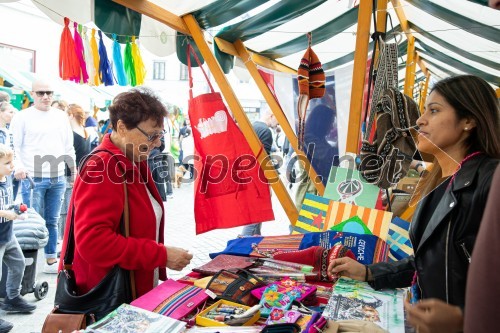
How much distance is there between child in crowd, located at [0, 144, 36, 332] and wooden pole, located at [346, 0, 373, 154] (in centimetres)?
280

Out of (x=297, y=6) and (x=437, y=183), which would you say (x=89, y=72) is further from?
(x=437, y=183)

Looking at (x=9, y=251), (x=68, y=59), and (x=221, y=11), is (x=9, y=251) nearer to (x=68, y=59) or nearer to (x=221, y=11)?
(x=68, y=59)

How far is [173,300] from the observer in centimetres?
166

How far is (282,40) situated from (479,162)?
3.67 metres

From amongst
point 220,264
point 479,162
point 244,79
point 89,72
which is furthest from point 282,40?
point 479,162

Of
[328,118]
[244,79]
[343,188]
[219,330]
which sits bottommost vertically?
[219,330]

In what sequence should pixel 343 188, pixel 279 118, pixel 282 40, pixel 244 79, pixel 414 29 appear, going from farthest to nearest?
pixel 244 79 → pixel 414 29 → pixel 282 40 → pixel 279 118 → pixel 343 188

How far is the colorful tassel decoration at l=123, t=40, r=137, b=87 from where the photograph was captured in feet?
11.0

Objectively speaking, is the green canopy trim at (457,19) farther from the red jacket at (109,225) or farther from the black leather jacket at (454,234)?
the red jacket at (109,225)

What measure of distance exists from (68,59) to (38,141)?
2.31 m

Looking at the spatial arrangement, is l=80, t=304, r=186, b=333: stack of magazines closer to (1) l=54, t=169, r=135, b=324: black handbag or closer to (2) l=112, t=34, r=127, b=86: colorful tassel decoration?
(1) l=54, t=169, r=135, b=324: black handbag

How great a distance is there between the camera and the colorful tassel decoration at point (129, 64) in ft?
11.0

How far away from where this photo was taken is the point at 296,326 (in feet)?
4.64

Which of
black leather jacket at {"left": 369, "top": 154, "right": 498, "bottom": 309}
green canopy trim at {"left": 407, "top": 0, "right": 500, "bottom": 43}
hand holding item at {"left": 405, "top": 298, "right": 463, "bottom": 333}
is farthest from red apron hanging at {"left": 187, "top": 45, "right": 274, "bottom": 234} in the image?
hand holding item at {"left": 405, "top": 298, "right": 463, "bottom": 333}
